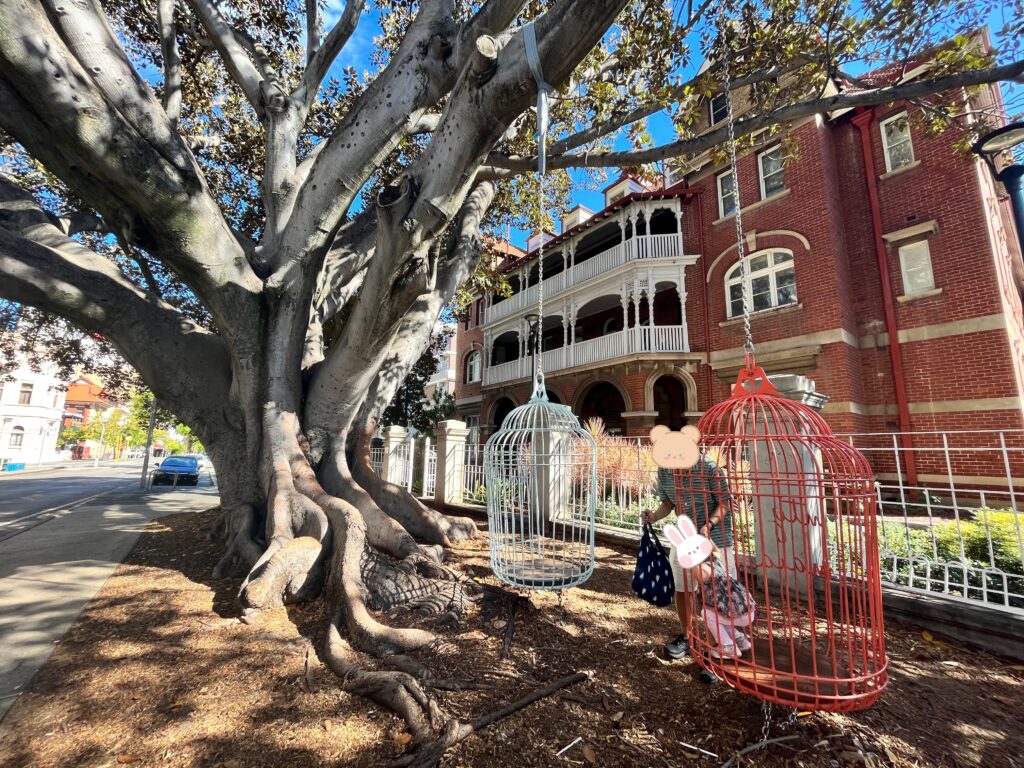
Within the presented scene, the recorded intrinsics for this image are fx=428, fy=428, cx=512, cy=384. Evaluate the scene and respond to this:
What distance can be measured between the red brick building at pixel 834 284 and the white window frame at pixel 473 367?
247 inches

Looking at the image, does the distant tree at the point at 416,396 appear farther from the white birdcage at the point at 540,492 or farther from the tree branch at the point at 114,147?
the tree branch at the point at 114,147

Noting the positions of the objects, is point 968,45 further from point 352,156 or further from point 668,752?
point 668,752

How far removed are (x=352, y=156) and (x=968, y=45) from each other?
7.18 metres

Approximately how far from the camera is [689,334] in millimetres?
13461

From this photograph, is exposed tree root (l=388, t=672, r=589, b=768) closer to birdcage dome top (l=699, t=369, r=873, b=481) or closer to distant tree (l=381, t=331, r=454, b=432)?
birdcage dome top (l=699, t=369, r=873, b=481)

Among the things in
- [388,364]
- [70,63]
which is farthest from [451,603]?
[70,63]

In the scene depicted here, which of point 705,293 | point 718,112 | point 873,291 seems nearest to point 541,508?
point 705,293

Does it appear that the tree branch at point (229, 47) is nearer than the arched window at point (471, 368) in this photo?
Yes

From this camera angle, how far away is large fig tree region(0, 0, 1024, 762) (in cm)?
345

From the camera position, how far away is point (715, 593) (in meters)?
2.25

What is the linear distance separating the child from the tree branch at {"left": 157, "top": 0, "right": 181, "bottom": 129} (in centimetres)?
805

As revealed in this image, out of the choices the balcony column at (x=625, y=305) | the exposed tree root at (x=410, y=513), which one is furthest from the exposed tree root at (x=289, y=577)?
the balcony column at (x=625, y=305)

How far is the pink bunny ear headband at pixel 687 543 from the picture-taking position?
2.12 m

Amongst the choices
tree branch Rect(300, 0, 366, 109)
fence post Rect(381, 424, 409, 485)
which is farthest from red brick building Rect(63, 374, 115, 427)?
tree branch Rect(300, 0, 366, 109)
